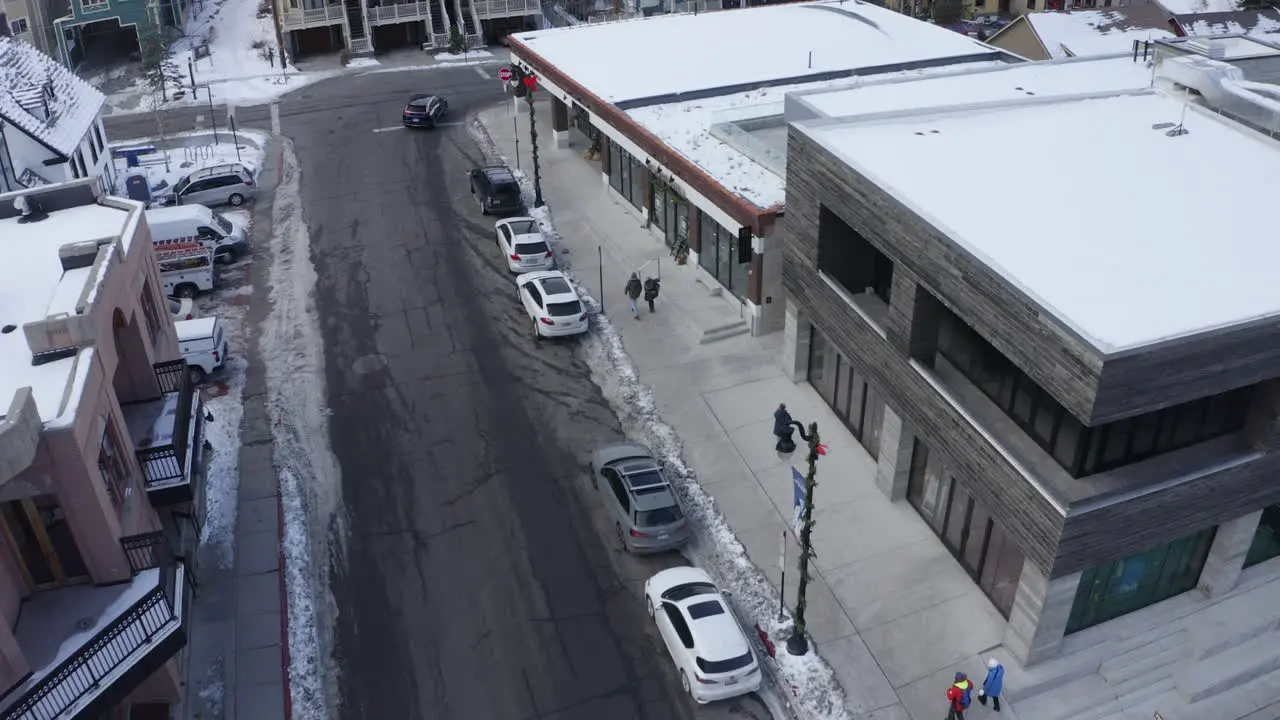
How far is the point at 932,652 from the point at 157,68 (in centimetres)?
5362

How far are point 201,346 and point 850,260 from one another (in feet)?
64.1

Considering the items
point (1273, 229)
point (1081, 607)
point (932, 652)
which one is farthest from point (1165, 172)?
point (932, 652)

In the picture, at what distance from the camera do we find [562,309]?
31406 mm

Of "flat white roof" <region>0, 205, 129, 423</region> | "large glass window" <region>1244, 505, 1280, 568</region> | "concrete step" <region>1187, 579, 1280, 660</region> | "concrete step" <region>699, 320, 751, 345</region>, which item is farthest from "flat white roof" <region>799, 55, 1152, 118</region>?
"flat white roof" <region>0, 205, 129, 423</region>

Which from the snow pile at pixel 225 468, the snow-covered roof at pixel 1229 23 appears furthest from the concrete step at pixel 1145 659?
the snow-covered roof at pixel 1229 23

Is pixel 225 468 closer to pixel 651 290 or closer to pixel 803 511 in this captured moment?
pixel 651 290

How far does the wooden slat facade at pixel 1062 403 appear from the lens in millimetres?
17062

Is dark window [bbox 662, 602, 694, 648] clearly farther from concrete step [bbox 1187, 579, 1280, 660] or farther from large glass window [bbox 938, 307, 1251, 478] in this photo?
concrete step [bbox 1187, 579, 1280, 660]

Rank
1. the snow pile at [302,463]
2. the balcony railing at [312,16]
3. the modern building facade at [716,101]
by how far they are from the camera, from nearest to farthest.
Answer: the snow pile at [302,463] < the modern building facade at [716,101] < the balcony railing at [312,16]

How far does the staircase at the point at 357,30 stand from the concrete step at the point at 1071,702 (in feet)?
209

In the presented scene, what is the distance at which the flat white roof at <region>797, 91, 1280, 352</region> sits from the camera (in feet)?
56.7

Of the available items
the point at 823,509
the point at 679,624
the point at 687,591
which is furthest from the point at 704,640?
the point at 823,509

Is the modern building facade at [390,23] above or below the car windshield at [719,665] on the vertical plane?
above

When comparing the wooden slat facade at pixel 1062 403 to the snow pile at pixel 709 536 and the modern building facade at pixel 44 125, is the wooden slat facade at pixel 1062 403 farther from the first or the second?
the modern building facade at pixel 44 125
